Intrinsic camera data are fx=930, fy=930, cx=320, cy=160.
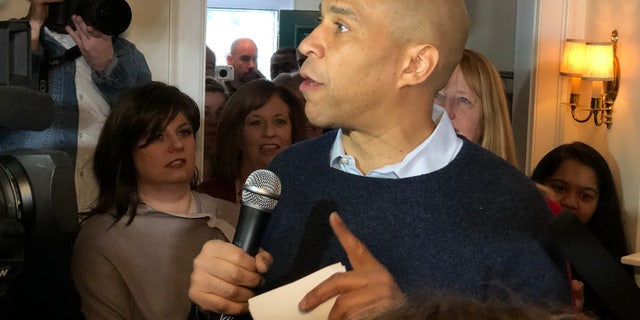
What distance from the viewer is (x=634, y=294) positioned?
1110mm

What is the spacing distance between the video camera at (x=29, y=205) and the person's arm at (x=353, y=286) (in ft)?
1.37

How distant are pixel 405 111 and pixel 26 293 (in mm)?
655

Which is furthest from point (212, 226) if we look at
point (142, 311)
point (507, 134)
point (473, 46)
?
point (473, 46)

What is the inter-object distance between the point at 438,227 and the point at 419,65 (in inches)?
9.3

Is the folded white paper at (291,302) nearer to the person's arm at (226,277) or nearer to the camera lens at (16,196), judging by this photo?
the person's arm at (226,277)

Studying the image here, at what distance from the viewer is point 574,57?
141 inches

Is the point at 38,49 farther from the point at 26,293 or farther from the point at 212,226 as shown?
the point at 26,293

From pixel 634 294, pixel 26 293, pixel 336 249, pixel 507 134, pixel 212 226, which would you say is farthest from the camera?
pixel 212 226

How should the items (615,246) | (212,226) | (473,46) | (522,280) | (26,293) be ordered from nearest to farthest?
(522,280)
(26,293)
(212,226)
(615,246)
(473,46)

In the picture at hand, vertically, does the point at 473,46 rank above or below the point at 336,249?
above

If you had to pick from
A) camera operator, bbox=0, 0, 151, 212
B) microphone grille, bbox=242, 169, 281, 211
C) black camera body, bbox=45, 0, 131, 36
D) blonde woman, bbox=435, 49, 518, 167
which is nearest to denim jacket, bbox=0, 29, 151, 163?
camera operator, bbox=0, 0, 151, 212

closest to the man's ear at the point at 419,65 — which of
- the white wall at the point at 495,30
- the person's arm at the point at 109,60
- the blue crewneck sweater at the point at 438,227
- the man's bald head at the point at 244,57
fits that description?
the blue crewneck sweater at the point at 438,227

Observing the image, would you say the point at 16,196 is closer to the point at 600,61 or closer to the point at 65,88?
the point at 65,88

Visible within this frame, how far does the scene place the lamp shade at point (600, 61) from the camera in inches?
138
